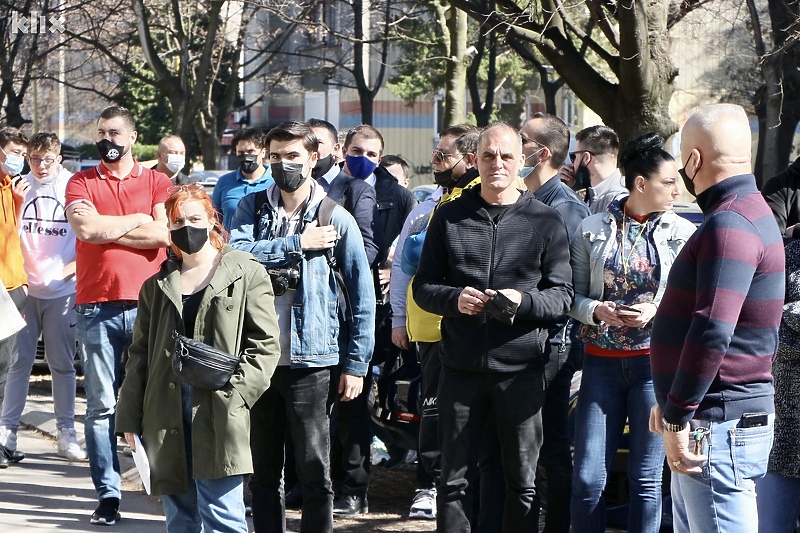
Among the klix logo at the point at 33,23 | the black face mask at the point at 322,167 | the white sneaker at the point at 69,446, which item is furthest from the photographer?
the klix logo at the point at 33,23

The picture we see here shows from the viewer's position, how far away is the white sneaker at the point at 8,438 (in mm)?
7812

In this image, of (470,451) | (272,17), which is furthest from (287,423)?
(272,17)

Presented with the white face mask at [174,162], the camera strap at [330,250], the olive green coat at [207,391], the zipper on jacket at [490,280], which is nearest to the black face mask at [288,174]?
the camera strap at [330,250]

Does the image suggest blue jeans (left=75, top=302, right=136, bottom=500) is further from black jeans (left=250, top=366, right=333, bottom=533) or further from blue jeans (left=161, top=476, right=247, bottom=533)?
blue jeans (left=161, top=476, right=247, bottom=533)

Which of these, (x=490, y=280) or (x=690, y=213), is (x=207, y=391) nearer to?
(x=490, y=280)

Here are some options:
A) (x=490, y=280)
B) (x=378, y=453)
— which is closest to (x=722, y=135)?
(x=490, y=280)

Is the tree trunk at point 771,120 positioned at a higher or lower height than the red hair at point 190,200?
higher

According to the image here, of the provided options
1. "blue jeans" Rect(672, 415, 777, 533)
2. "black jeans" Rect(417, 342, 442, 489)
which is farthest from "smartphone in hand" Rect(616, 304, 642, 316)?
"blue jeans" Rect(672, 415, 777, 533)

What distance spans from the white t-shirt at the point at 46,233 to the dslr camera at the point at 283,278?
10.7 ft

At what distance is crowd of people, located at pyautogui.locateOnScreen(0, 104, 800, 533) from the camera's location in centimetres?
364

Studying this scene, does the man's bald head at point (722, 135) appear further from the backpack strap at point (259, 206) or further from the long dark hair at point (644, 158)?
the backpack strap at point (259, 206)

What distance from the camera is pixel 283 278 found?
5113 mm

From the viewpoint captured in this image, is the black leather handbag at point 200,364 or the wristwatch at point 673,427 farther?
the black leather handbag at point 200,364

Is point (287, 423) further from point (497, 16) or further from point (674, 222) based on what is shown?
point (497, 16)
